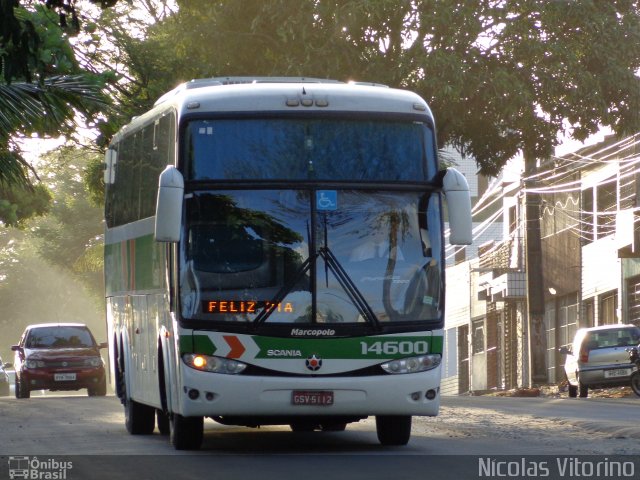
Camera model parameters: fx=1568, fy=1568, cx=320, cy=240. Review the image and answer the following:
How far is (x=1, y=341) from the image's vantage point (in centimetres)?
10056

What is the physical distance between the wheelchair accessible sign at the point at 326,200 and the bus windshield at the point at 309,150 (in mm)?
159

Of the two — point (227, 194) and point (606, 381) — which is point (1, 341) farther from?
point (227, 194)

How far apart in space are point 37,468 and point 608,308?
1330 inches

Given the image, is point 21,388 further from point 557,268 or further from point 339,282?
point 557,268

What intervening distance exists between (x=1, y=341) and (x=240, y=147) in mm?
88020

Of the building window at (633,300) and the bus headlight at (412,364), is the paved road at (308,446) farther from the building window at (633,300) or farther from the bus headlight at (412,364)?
the building window at (633,300)

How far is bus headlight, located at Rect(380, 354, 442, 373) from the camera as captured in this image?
14703mm

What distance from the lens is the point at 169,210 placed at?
14.5 metres

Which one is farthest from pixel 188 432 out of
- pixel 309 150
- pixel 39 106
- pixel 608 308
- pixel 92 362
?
pixel 608 308

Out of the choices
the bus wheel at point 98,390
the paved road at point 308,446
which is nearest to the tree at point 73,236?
the bus wheel at point 98,390

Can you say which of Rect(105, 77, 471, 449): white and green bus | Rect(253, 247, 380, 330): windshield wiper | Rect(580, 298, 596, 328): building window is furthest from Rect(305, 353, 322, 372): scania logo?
Rect(580, 298, 596, 328): building window

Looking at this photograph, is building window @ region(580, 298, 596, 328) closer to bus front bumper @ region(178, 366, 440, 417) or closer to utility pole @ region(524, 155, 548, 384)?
utility pole @ region(524, 155, 548, 384)

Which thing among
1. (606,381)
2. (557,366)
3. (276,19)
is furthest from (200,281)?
(557,366)

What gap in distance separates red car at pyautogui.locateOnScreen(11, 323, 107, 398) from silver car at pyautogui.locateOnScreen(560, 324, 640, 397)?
423 inches
